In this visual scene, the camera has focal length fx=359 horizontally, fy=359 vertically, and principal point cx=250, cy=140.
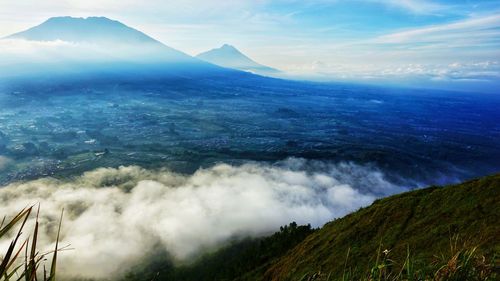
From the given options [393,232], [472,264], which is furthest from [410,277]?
[393,232]

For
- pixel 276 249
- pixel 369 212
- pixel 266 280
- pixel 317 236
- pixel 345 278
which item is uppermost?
pixel 345 278

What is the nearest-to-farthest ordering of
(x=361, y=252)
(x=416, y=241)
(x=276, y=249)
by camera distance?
(x=416, y=241) < (x=361, y=252) < (x=276, y=249)

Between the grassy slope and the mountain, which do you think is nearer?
the mountain

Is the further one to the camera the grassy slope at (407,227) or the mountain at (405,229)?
the grassy slope at (407,227)

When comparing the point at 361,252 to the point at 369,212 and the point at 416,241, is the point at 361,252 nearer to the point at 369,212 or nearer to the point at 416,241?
the point at 416,241

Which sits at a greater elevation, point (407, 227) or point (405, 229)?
point (407, 227)

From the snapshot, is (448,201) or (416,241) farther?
(448,201)

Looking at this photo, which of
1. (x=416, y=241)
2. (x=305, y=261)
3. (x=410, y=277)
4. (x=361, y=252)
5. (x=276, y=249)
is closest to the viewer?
(x=410, y=277)

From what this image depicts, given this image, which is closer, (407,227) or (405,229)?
(405,229)
